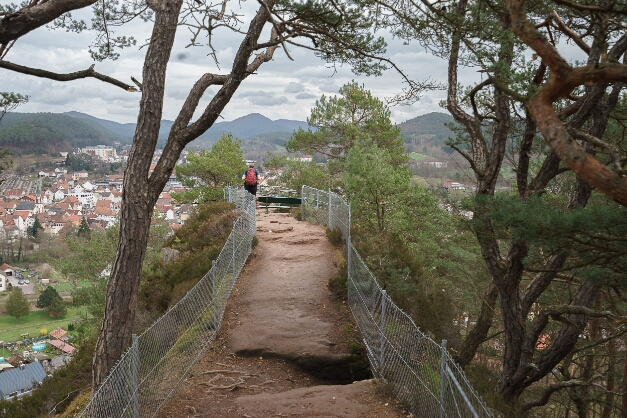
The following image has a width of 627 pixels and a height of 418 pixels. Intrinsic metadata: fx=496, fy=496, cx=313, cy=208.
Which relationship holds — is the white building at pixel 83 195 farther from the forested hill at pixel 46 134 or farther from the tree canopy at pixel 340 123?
the tree canopy at pixel 340 123

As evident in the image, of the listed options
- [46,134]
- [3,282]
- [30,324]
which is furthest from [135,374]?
[46,134]

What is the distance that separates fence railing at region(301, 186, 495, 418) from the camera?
13.2 feet

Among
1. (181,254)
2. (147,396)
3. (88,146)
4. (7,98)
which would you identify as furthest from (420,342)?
(88,146)

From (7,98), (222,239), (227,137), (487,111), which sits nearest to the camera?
(7,98)

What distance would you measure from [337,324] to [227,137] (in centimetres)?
2202

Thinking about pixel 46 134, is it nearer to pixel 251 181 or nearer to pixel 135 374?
pixel 251 181

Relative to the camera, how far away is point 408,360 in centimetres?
550

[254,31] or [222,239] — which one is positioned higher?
[254,31]

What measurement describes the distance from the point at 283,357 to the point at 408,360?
Answer: 9.90 ft

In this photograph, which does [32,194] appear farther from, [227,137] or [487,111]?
[487,111]

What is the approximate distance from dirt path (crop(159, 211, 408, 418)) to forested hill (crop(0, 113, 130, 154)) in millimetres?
82052

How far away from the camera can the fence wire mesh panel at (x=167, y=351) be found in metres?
4.67

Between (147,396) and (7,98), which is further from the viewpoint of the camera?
(7,98)

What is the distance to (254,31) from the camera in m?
6.25
